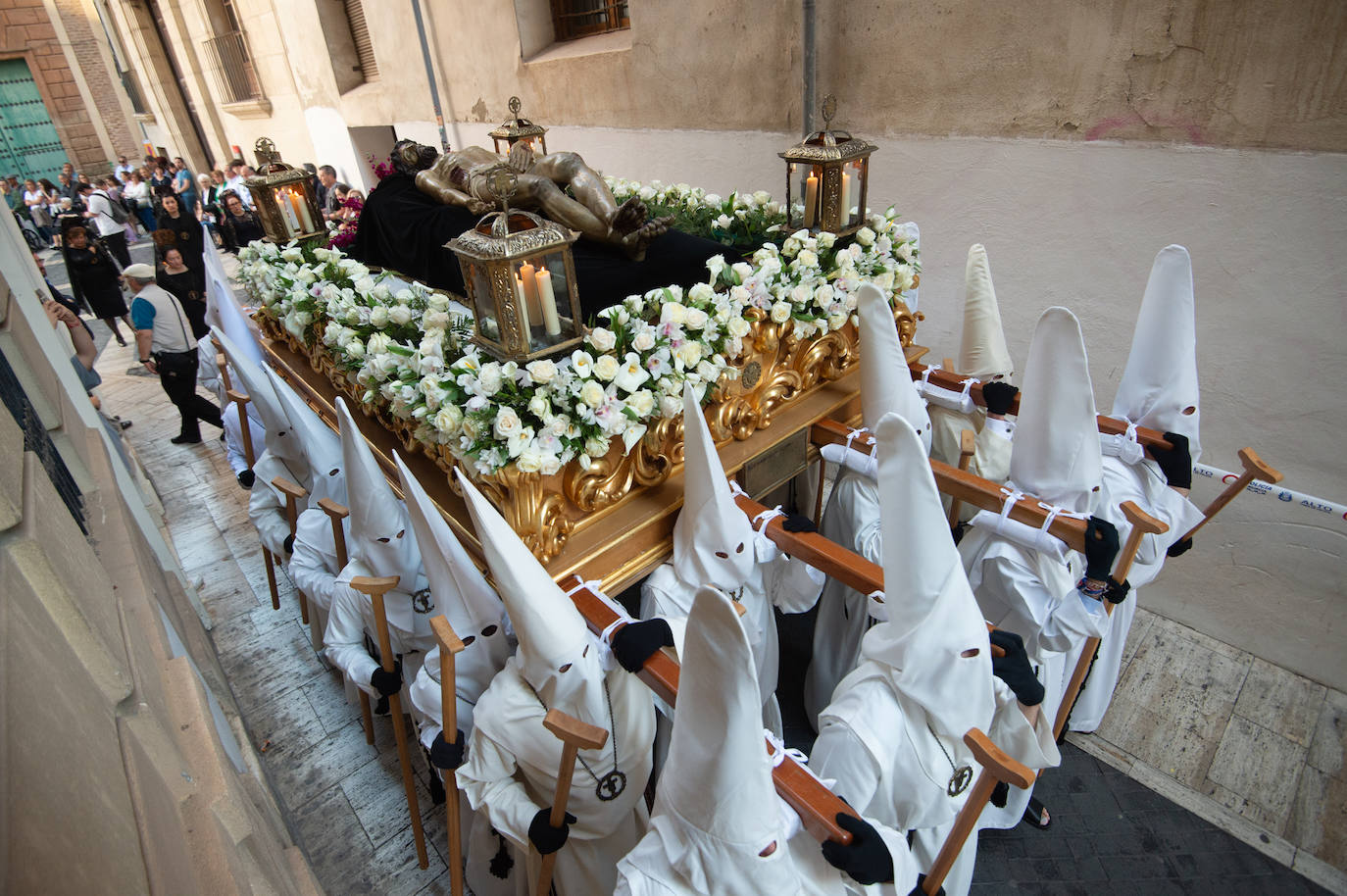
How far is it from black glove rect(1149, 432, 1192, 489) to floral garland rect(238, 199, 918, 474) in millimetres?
1438

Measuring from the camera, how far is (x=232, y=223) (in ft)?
32.9

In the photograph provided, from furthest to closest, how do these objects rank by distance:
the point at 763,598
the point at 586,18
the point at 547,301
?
the point at 586,18
the point at 763,598
the point at 547,301

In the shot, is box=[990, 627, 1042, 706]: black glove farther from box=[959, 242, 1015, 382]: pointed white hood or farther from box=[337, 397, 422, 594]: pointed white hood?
box=[337, 397, 422, 594]: pointed white hood

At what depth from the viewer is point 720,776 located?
1548 mm

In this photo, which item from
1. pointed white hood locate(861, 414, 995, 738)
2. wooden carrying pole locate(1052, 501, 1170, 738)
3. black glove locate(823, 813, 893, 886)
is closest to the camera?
black glove locate(823, 813, 893, 886)

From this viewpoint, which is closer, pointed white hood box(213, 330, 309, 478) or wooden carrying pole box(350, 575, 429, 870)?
wooden carrying pole box(350, 575, 429, 870)

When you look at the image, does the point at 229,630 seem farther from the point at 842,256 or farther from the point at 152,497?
the point at 842,256

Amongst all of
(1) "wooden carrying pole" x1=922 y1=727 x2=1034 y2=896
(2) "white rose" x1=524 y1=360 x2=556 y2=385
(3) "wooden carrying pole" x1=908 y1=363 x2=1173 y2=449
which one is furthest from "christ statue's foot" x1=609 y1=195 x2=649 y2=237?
(1) "wooden carrying pole" x1=922 y1=727 x2=1034 y2=896

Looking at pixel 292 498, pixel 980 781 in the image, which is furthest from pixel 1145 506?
pixel 292 498

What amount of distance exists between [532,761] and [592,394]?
1.27 m

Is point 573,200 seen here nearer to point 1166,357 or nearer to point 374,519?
point 374,519

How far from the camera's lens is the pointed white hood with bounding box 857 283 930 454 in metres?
2.77

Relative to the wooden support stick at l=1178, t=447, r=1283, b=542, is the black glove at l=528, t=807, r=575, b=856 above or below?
below

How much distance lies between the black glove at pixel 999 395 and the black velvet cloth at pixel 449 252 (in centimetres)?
149
